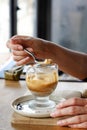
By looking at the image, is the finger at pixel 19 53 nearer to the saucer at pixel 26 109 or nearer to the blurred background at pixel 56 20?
the saucer at pixel 26 109

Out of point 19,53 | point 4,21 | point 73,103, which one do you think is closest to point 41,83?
point 73,103

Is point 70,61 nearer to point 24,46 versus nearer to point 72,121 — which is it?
point 24,46

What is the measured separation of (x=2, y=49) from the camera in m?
2.82

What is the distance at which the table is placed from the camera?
2.61 feet

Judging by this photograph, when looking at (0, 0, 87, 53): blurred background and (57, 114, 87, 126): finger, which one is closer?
(57, 114, 87, 126): finger

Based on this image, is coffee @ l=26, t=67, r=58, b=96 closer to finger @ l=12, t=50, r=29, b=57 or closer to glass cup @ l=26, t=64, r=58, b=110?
glass cup @ l=26, t=64, r=58, b=110

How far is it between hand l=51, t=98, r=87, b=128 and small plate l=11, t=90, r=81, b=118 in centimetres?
3

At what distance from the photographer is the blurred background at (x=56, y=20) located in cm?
348

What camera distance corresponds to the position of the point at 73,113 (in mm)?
832

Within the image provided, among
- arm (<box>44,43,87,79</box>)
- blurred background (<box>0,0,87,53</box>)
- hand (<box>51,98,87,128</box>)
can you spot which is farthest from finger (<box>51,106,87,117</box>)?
blurred background (<box>0,0,87,53</box>)

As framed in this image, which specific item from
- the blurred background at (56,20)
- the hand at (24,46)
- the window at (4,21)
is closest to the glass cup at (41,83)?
the hand at (24,46)

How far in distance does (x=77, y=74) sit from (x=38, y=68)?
0.49 metres

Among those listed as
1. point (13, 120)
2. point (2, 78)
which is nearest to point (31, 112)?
point (13, 120)

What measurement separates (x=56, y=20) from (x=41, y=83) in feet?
9.10
